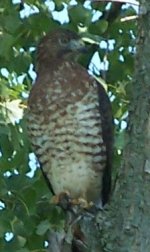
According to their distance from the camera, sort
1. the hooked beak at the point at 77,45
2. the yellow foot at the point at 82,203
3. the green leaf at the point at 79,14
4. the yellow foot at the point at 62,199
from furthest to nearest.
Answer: the green leaf at the point at 79,14, the hooked beak at the point at 77,45, the yellow foot at the point at 62,199, the yellow foot at the point at 82,203

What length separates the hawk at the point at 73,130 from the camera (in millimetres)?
4664

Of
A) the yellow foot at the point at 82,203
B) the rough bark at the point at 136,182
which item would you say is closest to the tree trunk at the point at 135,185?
the rough bark at the point at 136,182

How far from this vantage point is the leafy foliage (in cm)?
478

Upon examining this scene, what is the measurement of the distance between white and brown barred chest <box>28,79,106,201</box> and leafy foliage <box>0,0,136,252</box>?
12 centimetres

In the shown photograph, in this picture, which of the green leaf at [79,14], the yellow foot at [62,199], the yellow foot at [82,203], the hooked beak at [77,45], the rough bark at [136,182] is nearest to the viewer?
the rough bark at [136,182]

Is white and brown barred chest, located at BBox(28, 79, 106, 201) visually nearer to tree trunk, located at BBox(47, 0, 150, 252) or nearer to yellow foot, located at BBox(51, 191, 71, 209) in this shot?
yellow foot, located at BBox(51, 191, 71, 209)

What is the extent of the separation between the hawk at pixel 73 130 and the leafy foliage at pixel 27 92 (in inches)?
4.6

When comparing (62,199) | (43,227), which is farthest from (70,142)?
(43,227)

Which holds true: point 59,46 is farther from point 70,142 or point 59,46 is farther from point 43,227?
point 43,227

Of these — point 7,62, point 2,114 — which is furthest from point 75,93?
point 7,62

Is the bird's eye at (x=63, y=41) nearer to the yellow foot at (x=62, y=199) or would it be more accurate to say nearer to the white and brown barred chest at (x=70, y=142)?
the white and brown barred chest at (x=70, y=142)

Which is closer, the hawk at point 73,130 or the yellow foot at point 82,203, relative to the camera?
the yellow foot at point 82,203

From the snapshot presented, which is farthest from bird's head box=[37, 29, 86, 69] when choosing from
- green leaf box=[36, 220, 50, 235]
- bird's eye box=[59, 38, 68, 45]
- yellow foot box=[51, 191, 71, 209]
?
green leaf box=[36, 220, 50, 235]

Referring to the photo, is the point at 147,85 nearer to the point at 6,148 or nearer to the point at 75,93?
the point at 75,93
